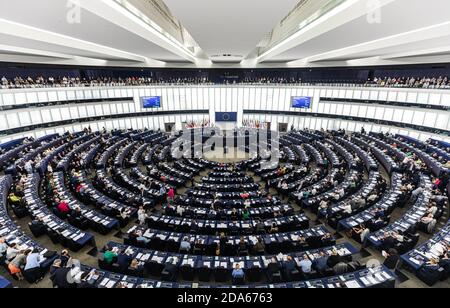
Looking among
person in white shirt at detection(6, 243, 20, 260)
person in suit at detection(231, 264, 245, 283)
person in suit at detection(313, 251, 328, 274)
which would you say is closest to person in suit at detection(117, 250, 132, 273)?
person in white shirt at detection(6, 243, 20, 260)

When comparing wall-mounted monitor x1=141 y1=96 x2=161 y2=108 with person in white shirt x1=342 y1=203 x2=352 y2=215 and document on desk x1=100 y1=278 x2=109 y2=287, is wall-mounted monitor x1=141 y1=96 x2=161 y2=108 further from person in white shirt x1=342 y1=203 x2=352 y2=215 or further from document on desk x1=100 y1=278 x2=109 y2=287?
person in white shirt x1=342 y1=203 x2=352 y2=215

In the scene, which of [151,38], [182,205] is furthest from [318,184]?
[151,38]

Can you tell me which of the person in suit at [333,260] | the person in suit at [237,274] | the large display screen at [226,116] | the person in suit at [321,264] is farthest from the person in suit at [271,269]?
the large display screen at [226,116]

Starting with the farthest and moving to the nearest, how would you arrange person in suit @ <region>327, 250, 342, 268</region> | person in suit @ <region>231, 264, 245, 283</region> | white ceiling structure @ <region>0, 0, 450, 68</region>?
white ceiling structure @ <region>0, 0, 450, 68</region>, person in suit @ <region>327, 250, 342, 268</region>, person in suit @ <region>231, 264, 245, 283</region>

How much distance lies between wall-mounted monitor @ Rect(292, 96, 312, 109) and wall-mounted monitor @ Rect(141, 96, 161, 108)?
74.7 ft

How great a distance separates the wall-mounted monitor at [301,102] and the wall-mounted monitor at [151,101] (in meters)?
22.8

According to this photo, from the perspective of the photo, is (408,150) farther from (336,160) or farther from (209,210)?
(209,210)

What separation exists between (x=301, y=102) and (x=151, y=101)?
2482 centimetres

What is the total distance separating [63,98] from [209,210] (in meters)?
28.3

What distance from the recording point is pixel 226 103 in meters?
40.2

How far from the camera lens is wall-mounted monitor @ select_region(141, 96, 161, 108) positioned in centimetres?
3656

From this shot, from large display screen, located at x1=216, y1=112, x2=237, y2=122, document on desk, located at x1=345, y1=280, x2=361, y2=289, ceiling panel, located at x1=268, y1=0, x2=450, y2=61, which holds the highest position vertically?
ceiling panel, located at x1=268, y1=0, x2=450, y2=61

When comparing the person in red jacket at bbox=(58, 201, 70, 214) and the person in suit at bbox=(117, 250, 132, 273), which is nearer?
the person in suit at bbox=(117, 250, 132, 273)

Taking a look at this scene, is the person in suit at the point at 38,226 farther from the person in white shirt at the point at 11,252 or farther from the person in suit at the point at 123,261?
the person in suit at the point at 123,261
